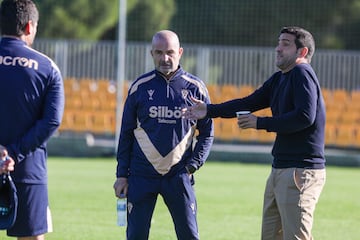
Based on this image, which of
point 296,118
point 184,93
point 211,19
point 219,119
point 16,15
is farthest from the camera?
point 211,19

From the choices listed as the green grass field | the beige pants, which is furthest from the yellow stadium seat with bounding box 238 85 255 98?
the beige pants

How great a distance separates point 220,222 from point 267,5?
24.0 meters

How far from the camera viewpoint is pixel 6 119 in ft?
22.0

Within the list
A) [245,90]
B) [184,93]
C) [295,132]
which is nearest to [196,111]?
[184,93]

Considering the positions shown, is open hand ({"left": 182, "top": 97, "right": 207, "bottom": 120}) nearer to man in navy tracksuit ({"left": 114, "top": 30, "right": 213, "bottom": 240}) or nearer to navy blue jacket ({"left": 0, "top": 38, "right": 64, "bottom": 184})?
man in navy tracksuit ({"left": 114, "top": 30, "right": 213, "bottom": 240})

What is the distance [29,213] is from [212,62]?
21.0 metres

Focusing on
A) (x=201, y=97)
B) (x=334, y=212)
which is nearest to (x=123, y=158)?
(x=201, y=97)

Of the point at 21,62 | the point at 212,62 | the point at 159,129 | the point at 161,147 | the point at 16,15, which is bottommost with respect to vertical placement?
the point at 212,62

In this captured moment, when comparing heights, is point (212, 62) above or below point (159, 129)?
below

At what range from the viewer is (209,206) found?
14.2 m

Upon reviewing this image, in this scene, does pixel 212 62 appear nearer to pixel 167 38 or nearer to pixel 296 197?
pixel 167 38

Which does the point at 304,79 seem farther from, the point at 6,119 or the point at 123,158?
the point at 6,119

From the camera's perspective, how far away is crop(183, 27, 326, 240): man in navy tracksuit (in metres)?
7.39

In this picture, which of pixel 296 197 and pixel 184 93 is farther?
pixel 184 93
